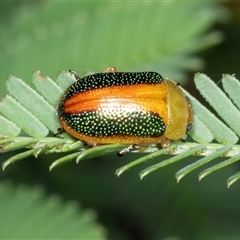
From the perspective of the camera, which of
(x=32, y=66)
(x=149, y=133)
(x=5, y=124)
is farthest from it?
(x=32, y=66)

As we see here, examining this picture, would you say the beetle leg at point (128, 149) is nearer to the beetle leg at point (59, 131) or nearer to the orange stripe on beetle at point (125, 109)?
the orange stripe on beetle at point (125, 109)

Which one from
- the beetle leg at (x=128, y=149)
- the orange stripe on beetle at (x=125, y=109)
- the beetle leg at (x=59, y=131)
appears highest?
the orange stripe on beetle at (x=125, y=109)

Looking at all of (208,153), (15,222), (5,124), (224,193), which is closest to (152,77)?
(208,153)

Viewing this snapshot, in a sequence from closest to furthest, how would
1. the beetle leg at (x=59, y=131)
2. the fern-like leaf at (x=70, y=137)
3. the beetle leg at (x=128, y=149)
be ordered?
the fern-like leaf at (x=70, y=137), the beetle leg at (x=59, y=131), the beetle leg at (x=128, y=149)

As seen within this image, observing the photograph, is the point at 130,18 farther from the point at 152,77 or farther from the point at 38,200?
the point at 38,200

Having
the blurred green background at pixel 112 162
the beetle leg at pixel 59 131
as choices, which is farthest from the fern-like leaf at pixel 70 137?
the blurred green background at pixel 112 162

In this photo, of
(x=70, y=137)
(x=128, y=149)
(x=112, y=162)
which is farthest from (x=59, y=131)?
(x=112, y=162)

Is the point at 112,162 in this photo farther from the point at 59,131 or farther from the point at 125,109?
the point at 59,131
